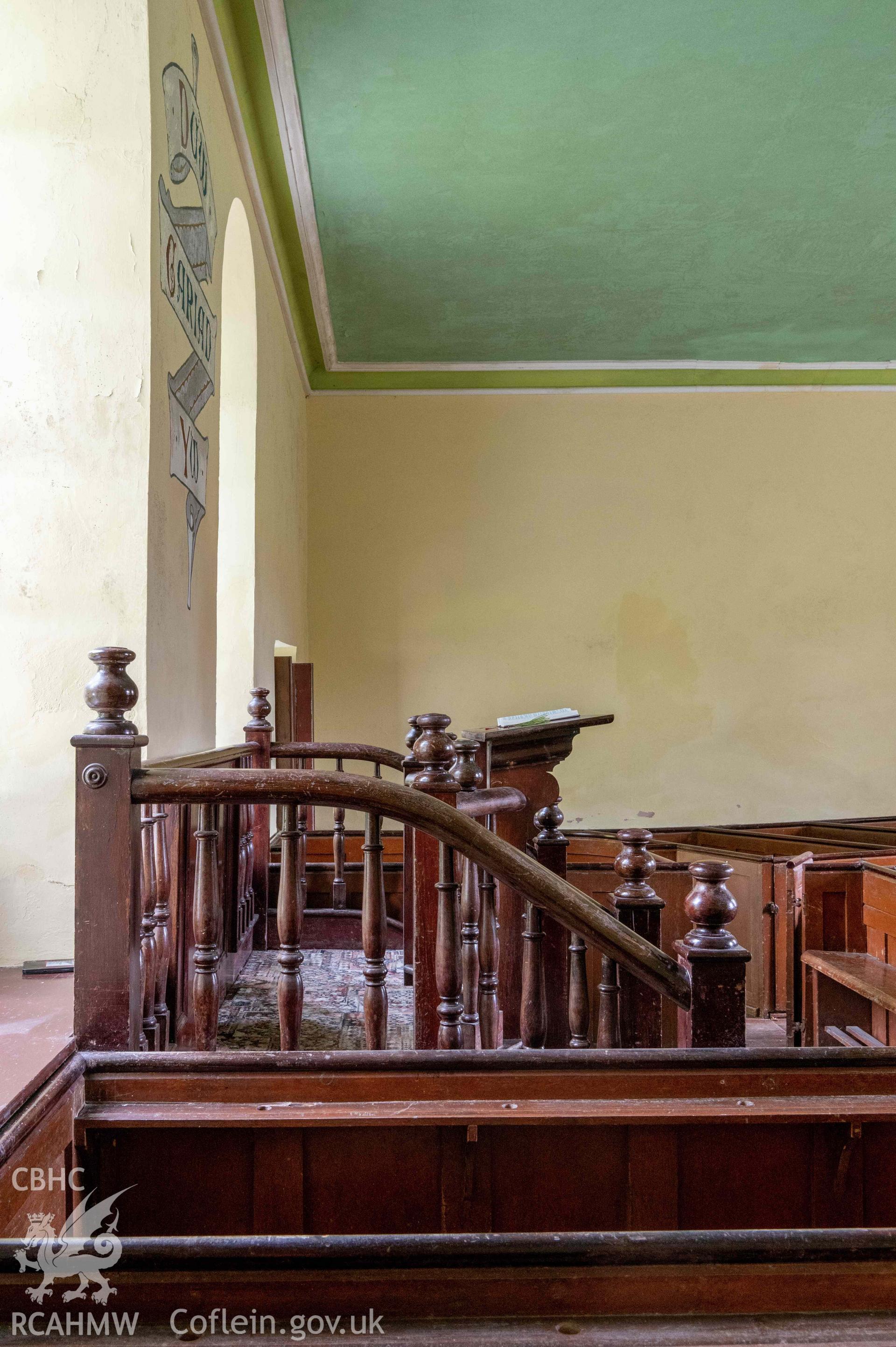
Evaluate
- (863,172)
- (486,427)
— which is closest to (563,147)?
(863,172)

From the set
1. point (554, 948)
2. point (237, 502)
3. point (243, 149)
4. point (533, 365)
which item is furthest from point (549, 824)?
point (533, 365)

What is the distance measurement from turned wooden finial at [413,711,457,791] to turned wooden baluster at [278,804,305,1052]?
38cm

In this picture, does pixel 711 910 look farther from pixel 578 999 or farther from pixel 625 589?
pixel 625 589

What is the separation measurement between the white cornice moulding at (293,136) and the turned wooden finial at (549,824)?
3.05 meters

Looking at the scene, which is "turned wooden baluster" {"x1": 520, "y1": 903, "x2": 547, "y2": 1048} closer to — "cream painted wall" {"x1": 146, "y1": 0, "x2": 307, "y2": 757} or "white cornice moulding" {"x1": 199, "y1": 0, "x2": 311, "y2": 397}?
"cream painted wall" {"x1": 146, "y1": 0, "x2": 307, "y2": 757}

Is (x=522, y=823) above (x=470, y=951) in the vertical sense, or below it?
above

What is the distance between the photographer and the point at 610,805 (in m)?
7.21

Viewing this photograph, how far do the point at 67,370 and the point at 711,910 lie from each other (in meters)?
2.18

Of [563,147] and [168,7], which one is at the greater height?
[563,147]

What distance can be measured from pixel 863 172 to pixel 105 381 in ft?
14.4

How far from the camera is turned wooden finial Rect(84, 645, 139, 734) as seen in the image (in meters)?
1.63

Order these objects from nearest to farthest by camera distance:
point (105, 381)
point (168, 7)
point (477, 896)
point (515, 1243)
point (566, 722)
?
point (515, 1243) → point (477, 896) → point (105, 381) → point (168, 7) → point (566, 722)

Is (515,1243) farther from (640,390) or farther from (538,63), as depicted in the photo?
(640,390)

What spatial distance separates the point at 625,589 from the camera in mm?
7348
